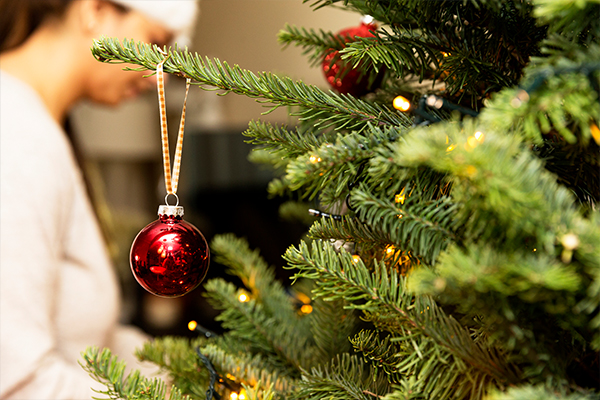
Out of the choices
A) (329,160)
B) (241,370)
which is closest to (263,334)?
(241,370)

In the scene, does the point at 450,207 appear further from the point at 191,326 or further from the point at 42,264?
the point at 42,264

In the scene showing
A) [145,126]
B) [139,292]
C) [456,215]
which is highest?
[456,215]

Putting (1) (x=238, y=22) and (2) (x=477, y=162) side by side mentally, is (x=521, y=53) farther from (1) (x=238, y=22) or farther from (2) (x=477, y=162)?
(1) (x=238, y=22)

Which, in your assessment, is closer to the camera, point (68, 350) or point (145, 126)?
point (68, 350)

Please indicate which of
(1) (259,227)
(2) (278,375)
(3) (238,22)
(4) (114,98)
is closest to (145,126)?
(3) (238,22)

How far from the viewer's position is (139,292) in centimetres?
180

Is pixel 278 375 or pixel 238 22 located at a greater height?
pixel 278 375

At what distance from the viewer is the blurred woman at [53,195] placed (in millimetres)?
470

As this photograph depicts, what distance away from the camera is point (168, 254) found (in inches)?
12.9

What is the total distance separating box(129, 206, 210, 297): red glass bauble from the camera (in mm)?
330

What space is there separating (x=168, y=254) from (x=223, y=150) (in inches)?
58.4

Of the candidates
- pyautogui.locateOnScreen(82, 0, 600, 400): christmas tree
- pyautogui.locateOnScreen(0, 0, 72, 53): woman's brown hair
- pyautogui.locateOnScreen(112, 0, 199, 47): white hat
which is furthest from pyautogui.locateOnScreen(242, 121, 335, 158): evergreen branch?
pyautogui.locateOnScreen(0, 0, 72, 53): woman's brown hair

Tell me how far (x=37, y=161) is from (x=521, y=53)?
1.71ft

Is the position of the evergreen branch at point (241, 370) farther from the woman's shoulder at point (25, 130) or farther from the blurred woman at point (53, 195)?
the woman's shoulder at point (25, 130)
